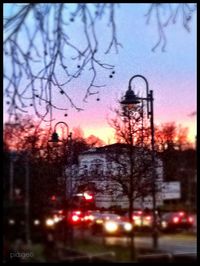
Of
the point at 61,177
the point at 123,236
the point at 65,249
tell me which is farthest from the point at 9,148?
the point at 123,236

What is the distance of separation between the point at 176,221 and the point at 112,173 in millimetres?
385

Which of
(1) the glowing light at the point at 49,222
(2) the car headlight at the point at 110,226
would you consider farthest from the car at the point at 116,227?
(1) the glowing light at the point at 49,222

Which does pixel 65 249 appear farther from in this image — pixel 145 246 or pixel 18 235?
pixel 145 246

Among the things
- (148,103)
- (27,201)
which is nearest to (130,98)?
(148,103)

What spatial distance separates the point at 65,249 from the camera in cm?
221

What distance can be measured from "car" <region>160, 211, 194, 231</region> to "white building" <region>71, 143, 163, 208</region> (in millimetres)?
100

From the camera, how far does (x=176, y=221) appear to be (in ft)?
7.75

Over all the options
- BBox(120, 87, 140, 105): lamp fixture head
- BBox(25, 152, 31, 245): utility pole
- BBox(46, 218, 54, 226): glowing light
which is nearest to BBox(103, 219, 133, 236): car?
BBox(46, 218, 54, 226): glowing light

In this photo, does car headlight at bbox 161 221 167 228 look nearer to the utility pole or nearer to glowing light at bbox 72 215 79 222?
glowing light at bbox 72 215 79 222

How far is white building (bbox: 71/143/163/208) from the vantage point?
2.43 metres

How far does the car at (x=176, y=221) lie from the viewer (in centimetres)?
227

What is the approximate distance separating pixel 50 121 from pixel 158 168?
1.97 ft

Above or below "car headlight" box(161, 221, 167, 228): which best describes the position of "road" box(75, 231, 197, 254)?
below

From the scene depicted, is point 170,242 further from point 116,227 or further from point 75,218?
point 75,218
